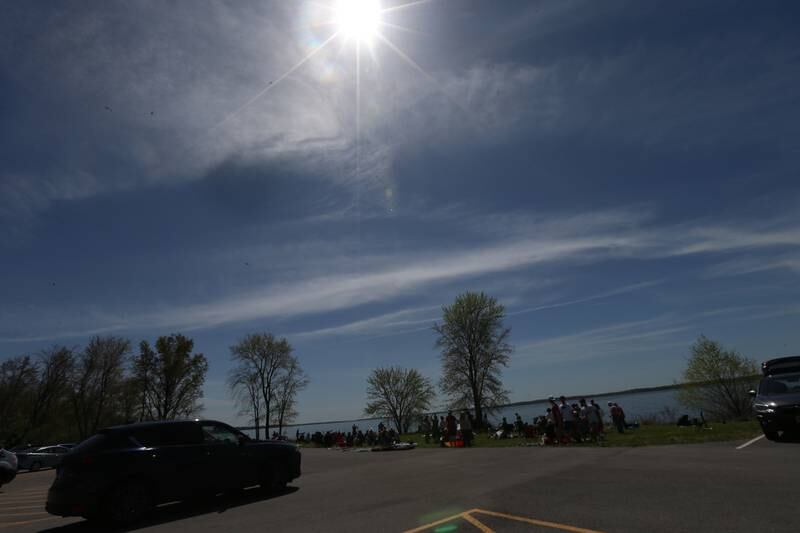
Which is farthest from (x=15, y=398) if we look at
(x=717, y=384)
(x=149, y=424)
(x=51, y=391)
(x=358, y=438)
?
(x=717, y=384)

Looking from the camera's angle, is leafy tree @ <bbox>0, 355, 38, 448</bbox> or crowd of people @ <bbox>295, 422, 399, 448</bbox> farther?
leafy tree @ <bbox>0, 355, 38, 448</bbox>

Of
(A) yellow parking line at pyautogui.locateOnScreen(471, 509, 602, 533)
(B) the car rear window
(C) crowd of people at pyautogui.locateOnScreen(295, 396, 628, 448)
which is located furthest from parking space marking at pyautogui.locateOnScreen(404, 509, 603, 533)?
(C) crowd of people at pyautogui.locateOnScreen(295, 396, 628, 448)

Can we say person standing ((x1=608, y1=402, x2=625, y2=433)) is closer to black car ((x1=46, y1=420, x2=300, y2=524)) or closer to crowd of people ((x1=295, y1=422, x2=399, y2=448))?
crowd of people ((x1=295, y1=422, x2=399, y2=448))

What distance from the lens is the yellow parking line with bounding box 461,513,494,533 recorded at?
17.6ft

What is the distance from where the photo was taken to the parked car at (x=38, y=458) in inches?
1076

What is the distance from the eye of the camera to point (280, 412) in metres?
53.9

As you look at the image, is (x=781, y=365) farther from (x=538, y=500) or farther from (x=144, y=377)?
(x=144, y=377)

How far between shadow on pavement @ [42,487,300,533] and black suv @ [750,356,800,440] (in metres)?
11.7

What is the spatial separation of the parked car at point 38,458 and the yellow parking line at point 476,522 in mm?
30645

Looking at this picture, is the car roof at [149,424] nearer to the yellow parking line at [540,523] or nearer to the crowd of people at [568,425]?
the yellow parking line at [540,523]

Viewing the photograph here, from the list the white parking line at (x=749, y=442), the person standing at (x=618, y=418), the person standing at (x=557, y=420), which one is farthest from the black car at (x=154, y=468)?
the person standing at (x=618, y=418)

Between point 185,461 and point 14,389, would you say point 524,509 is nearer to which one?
point 185,461

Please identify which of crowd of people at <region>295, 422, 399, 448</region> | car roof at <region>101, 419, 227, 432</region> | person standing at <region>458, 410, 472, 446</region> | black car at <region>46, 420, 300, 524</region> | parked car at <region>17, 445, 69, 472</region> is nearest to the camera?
black car at <region>46, 420, 300, 524</region>

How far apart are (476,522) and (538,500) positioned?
151cm
